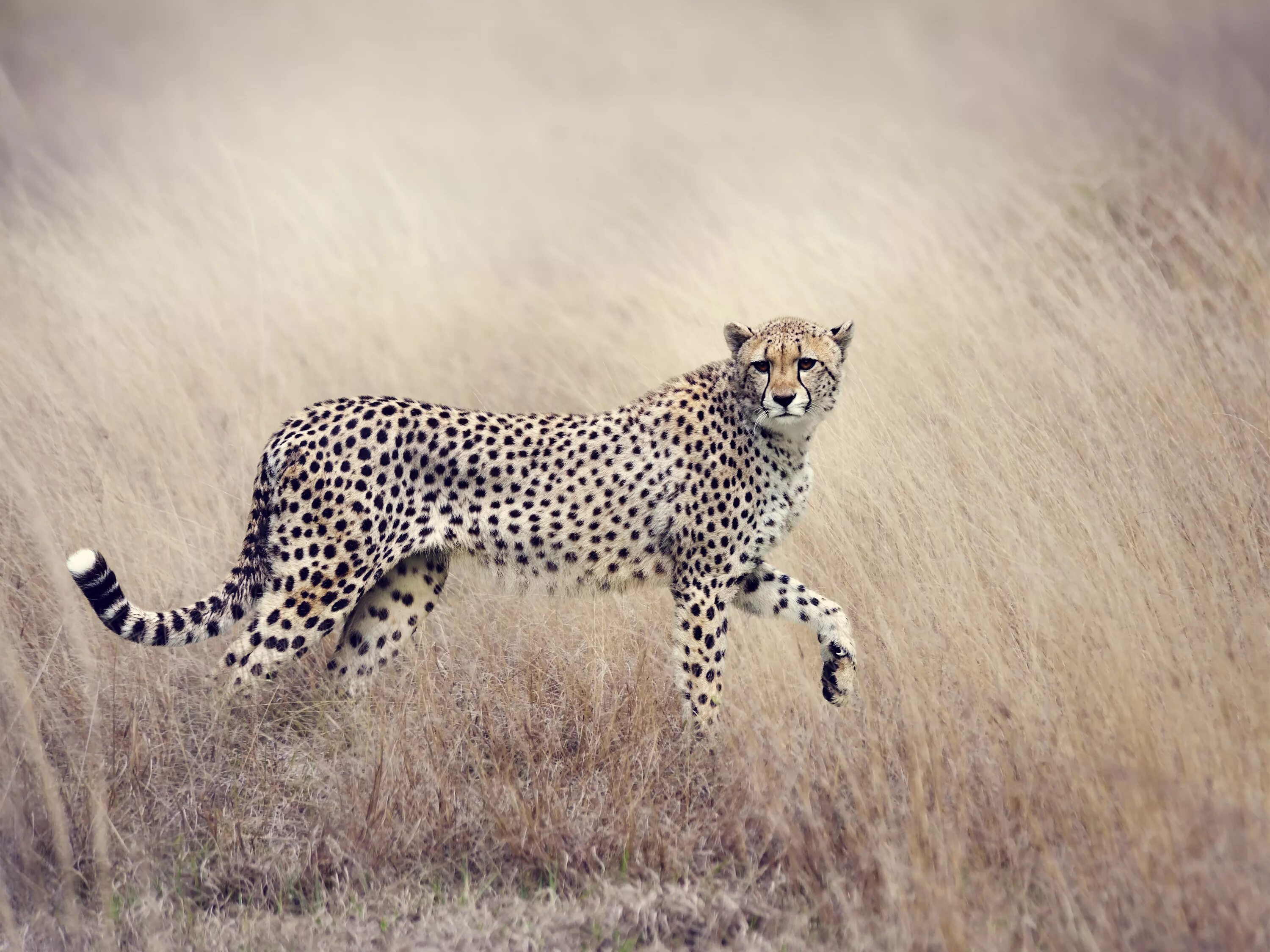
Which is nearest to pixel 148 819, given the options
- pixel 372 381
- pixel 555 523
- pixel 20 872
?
pixel 20 872

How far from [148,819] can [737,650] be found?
1747mm

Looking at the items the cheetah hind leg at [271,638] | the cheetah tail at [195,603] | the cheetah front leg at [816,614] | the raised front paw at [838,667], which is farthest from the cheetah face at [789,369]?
the cheetah tail at [195,603]

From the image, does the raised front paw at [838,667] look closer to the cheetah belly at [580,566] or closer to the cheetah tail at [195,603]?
the cheetah belly at [580,566]

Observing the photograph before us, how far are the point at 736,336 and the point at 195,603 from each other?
1781mm

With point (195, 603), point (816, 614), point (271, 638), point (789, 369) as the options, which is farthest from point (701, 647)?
point (195, 603)

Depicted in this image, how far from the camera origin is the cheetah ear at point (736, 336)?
373cm

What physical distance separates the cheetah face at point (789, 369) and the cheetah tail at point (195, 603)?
147 centimetres

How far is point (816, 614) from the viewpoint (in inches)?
147

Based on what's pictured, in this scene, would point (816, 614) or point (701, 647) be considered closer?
point (701, 647)

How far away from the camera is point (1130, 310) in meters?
5.17

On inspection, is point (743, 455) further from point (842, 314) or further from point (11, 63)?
point (11, 63)

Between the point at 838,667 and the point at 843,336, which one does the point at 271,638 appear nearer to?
the point at 838,667

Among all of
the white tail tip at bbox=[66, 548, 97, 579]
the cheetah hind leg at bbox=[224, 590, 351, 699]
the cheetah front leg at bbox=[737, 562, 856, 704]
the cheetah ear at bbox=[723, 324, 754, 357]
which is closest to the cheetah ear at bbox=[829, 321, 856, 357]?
the cheetah ear at bbox=[723, 324, 754, 357]

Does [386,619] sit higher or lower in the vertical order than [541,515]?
lower
